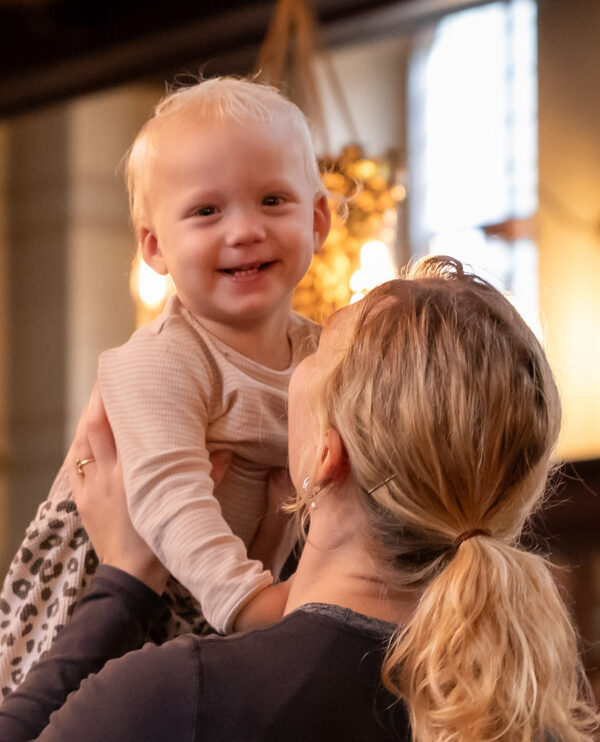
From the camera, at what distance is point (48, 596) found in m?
1.49

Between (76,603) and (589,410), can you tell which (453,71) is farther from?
(76,603)

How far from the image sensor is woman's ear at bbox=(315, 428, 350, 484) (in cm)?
110

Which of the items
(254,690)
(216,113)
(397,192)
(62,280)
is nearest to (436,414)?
(254,690)

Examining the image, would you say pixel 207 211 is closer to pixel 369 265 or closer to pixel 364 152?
pixel 369 265

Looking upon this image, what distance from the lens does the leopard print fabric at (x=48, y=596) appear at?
146 cm

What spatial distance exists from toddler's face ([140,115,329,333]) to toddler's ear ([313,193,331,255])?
10 cm

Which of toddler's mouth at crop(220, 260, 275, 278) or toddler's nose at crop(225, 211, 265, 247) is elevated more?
toddler's nose at crop(225, 211, 265, 247)

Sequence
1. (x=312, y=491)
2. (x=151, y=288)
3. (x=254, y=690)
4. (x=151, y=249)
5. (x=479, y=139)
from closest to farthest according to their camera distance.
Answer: (x=254, y=690)
(x=312, y=491)
(x=151, y=249)
(x=151, y=288)
(x=479, y=139)

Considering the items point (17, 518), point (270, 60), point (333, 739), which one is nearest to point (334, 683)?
point (333, 739)

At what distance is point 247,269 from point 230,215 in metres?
0.08

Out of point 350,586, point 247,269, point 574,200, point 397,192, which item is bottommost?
point 350,586

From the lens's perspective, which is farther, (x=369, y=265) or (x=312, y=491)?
(x=369, y=265)

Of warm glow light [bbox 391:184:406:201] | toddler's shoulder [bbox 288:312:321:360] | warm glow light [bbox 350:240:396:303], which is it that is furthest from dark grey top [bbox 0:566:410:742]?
warm glow light [bbox 391:184:406:201]

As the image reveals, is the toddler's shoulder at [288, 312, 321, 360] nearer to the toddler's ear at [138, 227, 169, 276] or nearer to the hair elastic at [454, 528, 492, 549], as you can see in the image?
the toddler's ear at [138, 227, 169, 276]
